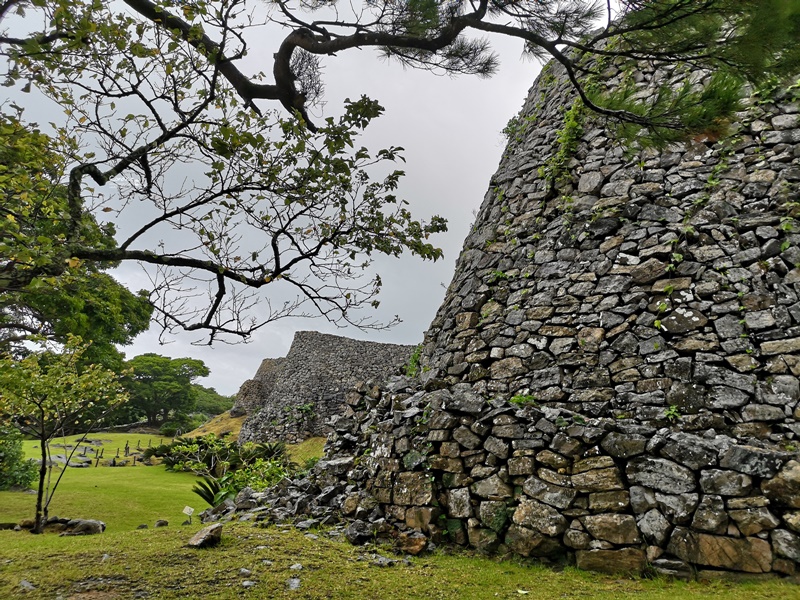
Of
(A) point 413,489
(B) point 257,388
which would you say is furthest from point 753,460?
(B) point 257,388

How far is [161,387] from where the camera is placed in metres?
33.9

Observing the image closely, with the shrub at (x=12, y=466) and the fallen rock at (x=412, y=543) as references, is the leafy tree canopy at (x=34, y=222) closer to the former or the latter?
the fallen rock at (x=412, y=543)

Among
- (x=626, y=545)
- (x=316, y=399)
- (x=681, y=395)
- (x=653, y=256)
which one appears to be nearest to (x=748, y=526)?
(x=626, y=545)

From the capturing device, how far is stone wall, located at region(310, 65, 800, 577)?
4.14 meters

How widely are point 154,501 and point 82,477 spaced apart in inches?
188

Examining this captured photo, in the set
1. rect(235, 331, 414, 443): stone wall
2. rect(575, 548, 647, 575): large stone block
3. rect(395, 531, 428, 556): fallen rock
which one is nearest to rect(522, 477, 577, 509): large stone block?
rect(575, 548, 647, 575): large stone block

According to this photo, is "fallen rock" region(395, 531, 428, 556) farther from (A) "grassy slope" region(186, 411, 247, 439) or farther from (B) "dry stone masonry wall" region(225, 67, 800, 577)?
(A) "grassy slope" region(186, 411, 247, 439)

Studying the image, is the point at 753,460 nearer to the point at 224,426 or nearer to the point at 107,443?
the point at 224,426

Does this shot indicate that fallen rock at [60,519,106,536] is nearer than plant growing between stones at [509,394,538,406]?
No

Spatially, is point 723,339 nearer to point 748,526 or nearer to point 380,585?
point 748,526

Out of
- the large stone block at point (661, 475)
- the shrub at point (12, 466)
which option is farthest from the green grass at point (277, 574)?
the shrub at point (12, 466)

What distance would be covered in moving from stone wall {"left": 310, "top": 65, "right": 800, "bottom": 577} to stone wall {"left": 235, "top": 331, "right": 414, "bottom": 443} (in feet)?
45.1

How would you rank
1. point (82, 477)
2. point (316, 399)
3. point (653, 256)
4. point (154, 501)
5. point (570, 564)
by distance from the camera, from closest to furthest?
1. point (570, 564)
2. point (653, 256)
3. point (154, 501)
4. point (82, 477)
5. point (316, 399)

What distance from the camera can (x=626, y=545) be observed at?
13.7 ft
